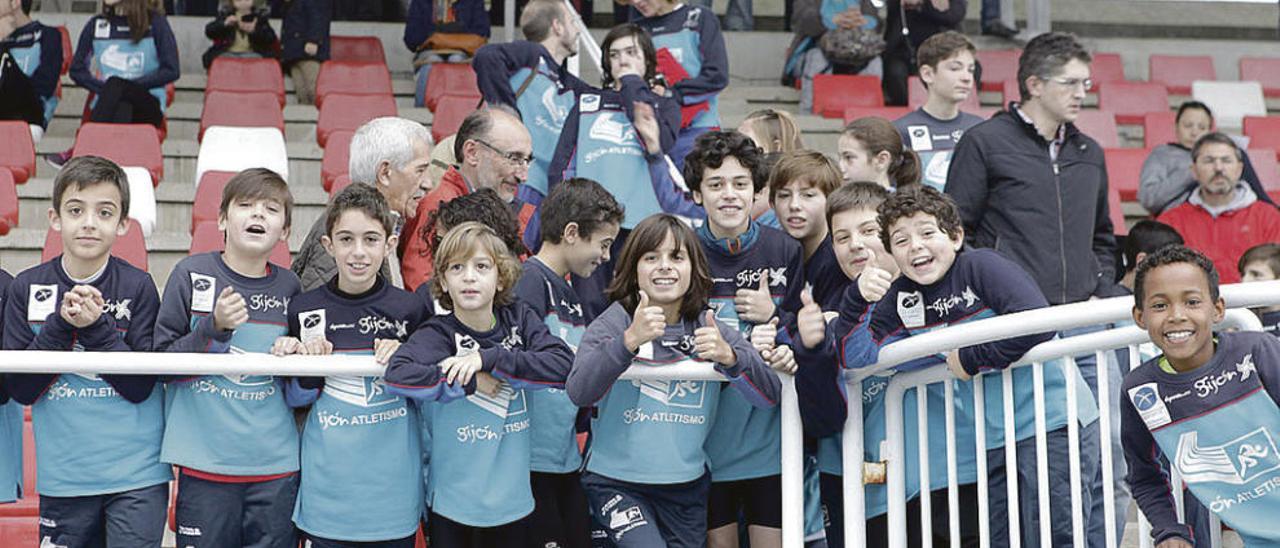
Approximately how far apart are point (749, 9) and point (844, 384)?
873 cm

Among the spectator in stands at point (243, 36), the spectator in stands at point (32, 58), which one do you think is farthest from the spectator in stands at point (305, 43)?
the spectator in stands at point (32, 58)

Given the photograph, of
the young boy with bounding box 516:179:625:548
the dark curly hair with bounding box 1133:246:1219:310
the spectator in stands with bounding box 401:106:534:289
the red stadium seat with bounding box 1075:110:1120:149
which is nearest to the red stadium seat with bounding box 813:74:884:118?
the red stadium seat with bounding box 1075:110:1120:149

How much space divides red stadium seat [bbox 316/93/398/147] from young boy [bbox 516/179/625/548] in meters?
4.30

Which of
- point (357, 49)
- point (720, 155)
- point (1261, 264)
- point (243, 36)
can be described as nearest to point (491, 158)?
point (720, 155)

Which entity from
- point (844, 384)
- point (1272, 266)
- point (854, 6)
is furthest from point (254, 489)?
point (854, 6)

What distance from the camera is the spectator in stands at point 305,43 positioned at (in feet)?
33.1

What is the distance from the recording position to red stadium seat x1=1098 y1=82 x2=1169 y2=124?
1070 centimetres

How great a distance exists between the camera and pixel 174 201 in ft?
26.2

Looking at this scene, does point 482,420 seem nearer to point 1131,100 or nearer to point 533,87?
point 533,87

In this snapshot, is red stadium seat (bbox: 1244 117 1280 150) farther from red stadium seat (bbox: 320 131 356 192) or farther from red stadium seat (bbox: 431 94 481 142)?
red stadium seat (bbox: 320 131 356 192)

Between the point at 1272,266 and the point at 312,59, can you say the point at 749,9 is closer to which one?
the point at 312,59

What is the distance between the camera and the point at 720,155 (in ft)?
16.0

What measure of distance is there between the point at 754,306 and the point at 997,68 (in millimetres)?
7051

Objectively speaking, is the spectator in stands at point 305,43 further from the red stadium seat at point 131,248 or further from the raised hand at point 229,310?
the raised hand at point 229,310
